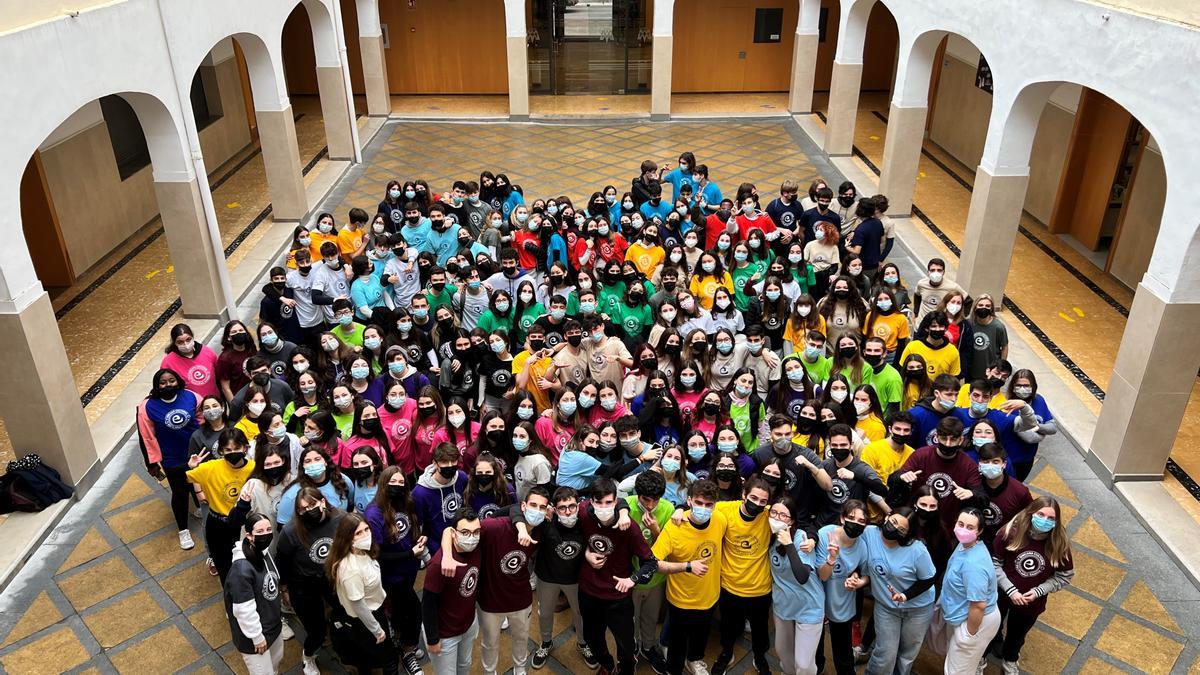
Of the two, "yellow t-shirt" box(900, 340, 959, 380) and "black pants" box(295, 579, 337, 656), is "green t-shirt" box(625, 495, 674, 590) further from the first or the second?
"yellow t-shirt" box(900, 340, 959, 380)

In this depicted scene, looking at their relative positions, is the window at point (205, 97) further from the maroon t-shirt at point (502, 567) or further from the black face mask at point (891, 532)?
the black face mask at point (891, 532)

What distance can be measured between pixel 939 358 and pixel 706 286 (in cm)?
246

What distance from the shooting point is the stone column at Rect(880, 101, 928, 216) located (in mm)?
14000

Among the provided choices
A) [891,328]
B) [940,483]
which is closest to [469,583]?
[940,483]

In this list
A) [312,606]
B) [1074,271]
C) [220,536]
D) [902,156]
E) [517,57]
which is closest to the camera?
[312,606]

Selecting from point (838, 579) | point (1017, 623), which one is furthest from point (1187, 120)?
point (838, 579)

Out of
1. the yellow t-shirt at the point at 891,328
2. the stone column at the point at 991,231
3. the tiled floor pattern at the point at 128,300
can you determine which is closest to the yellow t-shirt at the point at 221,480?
the tiled floor pattern at the point at 128,300

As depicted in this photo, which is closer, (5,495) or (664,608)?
(664,608)

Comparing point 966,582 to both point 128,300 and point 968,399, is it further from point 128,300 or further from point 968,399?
point 128,300

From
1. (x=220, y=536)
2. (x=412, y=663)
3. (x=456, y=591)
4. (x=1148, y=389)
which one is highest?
(x=456, y=591)

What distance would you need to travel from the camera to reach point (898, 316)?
8812 millimetres

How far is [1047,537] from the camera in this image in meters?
5.86

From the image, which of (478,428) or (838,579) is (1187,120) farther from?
(478,428)

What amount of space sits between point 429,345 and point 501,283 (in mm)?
1144
